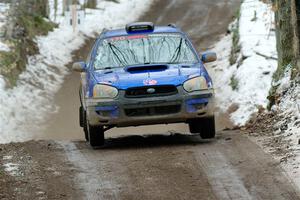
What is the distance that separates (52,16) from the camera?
1304 inches

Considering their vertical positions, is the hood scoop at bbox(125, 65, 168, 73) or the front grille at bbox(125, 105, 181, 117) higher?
the hood scoop at bbox(125, 65, 168, 73)

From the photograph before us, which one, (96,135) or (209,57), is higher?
(209,57)

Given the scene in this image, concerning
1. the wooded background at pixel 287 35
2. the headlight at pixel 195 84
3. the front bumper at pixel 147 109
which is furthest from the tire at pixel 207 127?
the wooded background at pixel 287 35

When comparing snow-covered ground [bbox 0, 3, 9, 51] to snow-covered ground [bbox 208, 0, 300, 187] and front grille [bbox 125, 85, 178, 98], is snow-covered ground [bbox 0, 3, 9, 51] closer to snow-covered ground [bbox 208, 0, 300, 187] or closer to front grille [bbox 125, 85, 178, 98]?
snow-covered ground [bbox 208, 0, 300, 187]

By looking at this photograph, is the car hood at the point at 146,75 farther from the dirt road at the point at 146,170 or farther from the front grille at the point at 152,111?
the dirt road at the point at 146,170

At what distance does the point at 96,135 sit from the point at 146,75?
3.94 feet

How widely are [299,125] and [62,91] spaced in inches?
560

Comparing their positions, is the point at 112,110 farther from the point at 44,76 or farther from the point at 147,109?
the point at 44,76

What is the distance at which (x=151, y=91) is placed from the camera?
1016 cm

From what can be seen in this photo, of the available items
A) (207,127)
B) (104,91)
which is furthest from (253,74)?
(104,91)

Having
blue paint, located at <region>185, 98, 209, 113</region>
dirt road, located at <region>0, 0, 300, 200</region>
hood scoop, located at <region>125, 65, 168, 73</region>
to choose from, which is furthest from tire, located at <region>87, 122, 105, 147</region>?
blue paint, located at <region>185, 98, 209, 113</region>

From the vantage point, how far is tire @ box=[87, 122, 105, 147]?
10617mm

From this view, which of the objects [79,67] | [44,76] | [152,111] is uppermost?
[79,67]

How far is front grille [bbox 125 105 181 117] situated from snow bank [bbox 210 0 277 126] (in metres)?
7.56
